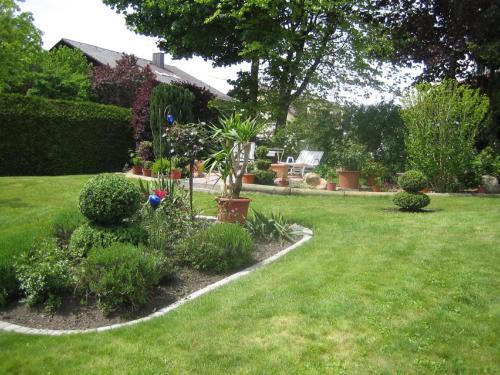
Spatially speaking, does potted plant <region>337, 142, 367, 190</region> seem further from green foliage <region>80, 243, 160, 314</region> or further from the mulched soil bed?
green foliage <region>80, 243, 160, 314</region>

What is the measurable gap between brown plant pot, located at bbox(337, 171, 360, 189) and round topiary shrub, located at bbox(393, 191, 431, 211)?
10.4 feet

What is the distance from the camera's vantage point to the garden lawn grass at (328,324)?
3.45 meters

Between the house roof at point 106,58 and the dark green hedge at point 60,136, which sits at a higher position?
the house roof at point 106,58

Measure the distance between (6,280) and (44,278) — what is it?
48 cm

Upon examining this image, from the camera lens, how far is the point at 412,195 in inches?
351

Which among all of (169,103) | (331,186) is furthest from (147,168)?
(331,186)

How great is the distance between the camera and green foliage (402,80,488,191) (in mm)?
11562

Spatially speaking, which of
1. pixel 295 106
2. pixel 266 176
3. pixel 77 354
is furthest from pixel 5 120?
pixel 77 354

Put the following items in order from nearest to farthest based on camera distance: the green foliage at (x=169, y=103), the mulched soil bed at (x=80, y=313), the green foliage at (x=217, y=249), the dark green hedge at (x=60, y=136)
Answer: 1. the mulched soil bed at (x=80, y=313)
2. the green foliage at (x=217, y=249)
3. the green foliage at (x=169, y=103)
4. the dark green hedge at (x=60, y=136)

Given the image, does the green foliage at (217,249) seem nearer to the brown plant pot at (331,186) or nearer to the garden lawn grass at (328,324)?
the garden lawn grass at (328,324)

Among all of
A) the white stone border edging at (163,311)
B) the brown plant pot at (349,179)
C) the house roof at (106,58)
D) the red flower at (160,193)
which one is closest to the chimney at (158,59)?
the house roof at (106,58)

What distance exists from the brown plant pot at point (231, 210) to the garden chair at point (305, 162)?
695 centimetres

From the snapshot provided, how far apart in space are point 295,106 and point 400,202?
870 cm

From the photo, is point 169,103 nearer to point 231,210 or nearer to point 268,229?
point 231,210
